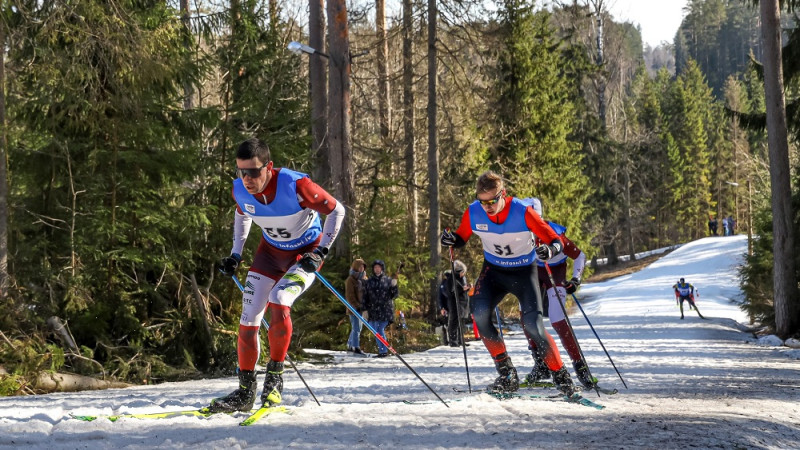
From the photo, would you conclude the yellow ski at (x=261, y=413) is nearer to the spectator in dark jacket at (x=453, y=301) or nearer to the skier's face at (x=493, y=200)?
the skier's face at (x=493, y=200)

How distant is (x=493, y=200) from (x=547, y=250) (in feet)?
2.20

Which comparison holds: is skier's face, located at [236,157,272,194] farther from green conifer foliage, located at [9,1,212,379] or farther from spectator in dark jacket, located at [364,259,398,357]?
spectator in dark jacket, located at [364,259,398,357]

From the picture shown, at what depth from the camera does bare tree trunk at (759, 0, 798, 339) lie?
17812 mm

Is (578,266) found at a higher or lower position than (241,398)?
higher

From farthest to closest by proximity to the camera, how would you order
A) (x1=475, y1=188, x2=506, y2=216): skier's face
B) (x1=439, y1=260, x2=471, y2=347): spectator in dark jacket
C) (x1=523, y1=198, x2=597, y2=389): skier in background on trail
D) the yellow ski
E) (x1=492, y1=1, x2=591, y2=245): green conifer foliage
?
(x1=492, y1=1, x2=591, y2=245): green conifer foliage < (x1=439, y1=260, x2=471, y2=347): spectator in dark jacket < (x1=523, y1=198, x2=597, y2=389): skier in background on trail < (x1=475, y1=188, x2=506, y2=216): skier's face < the yellow ski

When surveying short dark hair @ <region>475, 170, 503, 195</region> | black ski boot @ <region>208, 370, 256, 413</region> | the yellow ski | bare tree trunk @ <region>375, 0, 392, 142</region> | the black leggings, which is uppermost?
bare tree trunk @ <region>375, 0, 392, 142</region>

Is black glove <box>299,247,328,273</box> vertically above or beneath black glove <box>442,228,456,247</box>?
beneath

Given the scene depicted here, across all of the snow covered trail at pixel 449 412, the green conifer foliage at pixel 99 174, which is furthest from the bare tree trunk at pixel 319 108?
the green conifer foliage at pixel 99 174

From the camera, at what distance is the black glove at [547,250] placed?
22.7ft

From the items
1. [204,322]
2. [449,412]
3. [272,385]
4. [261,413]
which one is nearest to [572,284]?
[449,412]

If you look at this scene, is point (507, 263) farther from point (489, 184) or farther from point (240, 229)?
point (240, 229)

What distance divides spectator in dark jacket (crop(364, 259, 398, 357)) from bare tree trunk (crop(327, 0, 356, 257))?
2.17m

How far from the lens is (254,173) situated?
236 inches

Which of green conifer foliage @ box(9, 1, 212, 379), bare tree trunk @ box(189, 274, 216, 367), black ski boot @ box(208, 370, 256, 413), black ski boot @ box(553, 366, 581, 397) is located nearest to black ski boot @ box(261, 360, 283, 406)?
black ski boot @ box(208, 370, 256, 413)
